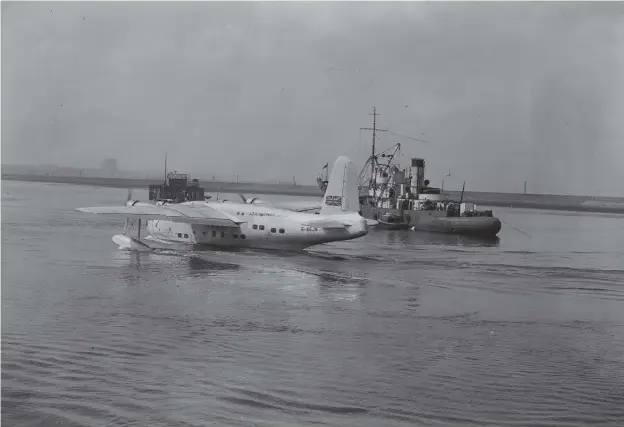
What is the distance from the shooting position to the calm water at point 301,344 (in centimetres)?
1381

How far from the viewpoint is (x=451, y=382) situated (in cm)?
1588

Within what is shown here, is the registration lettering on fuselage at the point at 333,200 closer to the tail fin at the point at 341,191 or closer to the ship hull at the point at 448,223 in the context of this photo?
the tail fin at the point at 341,191

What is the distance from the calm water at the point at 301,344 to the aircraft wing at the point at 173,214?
3744 millimetres

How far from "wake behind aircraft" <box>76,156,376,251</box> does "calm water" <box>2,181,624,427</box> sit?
290 centimetres

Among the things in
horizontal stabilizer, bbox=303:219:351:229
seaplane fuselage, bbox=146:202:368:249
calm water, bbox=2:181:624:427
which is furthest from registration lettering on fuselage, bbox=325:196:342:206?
calm water, bbox=2:181:624:427

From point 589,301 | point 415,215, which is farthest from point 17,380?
point 415,215

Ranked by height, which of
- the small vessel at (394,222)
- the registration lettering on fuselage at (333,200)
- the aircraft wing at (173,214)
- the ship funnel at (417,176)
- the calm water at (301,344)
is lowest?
the calm water at (301,344)

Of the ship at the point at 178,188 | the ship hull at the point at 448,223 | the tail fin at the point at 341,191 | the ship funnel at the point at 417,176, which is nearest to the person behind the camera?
the tail fin at the point at 341,191

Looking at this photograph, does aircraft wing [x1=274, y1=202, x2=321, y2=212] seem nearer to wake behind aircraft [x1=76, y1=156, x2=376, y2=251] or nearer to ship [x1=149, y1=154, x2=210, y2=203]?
wake behind aircraft [x1=76, y1=156, x2=376, y2=251]

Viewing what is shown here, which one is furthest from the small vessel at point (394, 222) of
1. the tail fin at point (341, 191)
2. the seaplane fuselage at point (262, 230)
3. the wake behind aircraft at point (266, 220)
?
the tail fin at point (341, 191)

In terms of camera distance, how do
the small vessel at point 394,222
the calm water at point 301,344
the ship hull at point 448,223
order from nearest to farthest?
the calm water at point 301,344, the ship hull at point 448,223, the small vessel at point 394,222

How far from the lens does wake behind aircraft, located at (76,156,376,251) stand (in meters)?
39.2

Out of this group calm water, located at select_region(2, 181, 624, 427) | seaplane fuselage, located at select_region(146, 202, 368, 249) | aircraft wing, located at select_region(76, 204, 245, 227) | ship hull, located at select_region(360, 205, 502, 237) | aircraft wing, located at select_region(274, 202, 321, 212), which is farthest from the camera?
ship hull, located at select_region(360, 205, 502, 237)

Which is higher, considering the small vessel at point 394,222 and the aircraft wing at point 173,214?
the aircraft wing at point 173,214
